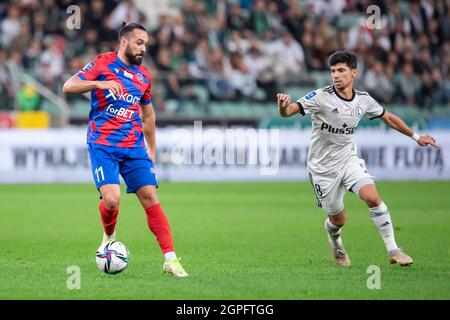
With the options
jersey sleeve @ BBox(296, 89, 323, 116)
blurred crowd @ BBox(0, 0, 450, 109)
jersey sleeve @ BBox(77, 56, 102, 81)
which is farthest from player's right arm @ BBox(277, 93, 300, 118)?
blurred crowd @ BBox(0, 0, 450, 109)

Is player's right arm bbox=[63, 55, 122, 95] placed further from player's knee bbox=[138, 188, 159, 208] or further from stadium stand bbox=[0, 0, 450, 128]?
stadium stand bbox=[0, 0, 450, 128]

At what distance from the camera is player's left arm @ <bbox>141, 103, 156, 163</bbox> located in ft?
33.6

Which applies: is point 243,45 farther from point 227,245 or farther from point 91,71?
point 91,71

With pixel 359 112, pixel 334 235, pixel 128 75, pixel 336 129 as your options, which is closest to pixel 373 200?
pixel 334 235

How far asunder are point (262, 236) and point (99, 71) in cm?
500

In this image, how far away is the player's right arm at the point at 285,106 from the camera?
955 centimetres

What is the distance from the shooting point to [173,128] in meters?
25.2

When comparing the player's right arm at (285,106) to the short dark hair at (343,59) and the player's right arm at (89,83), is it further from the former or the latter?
the player's right arm at (89,83)

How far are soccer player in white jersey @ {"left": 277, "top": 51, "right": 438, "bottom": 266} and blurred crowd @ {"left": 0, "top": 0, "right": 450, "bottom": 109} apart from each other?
45.7ft

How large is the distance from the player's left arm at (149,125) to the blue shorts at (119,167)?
0.38m

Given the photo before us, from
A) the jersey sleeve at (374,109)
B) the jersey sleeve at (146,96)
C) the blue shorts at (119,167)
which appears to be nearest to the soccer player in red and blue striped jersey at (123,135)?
the blue shorts at (119,167)

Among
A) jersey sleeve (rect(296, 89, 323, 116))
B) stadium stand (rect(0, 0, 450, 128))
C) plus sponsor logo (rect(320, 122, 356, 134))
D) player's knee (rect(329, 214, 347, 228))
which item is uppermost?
stadium stand (rect(0, 0, 450, 128))

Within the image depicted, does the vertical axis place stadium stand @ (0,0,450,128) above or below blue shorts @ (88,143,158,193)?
above
